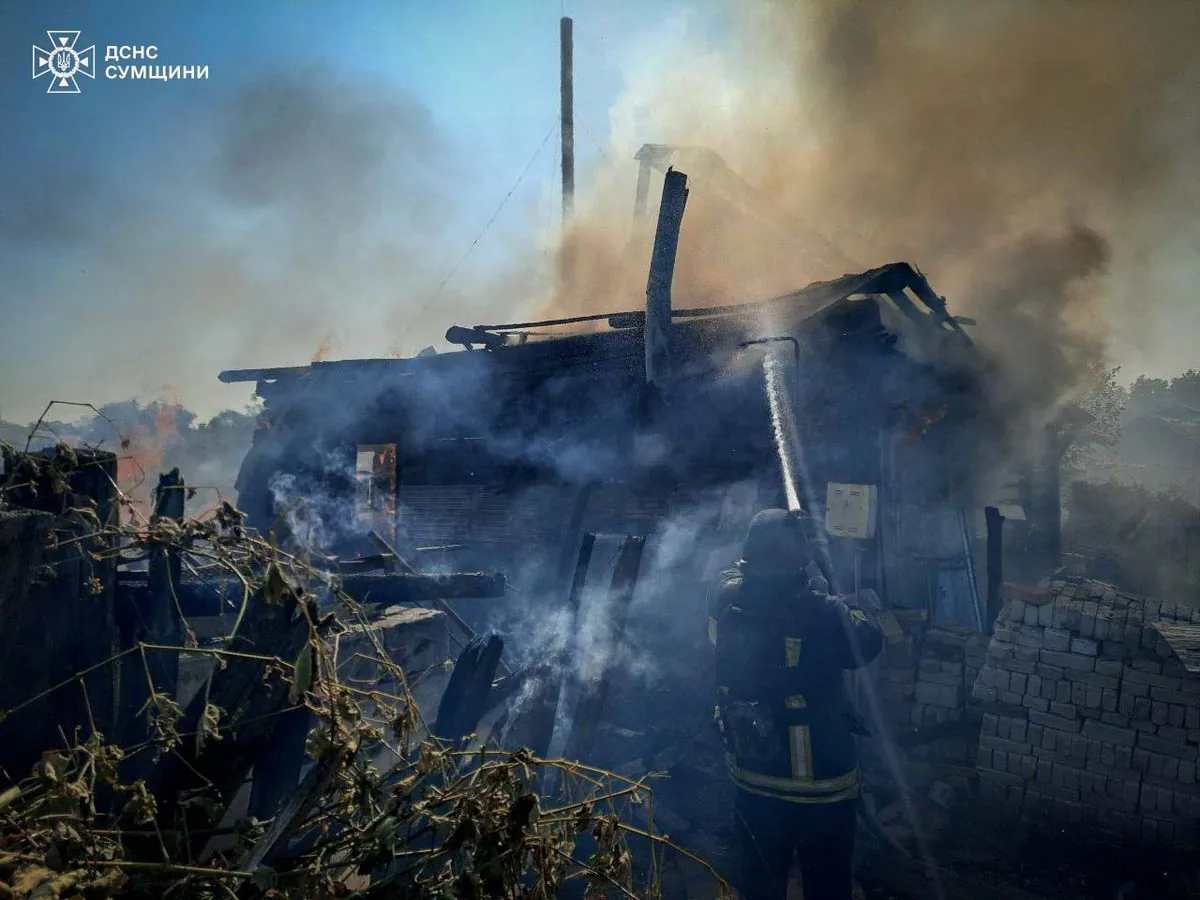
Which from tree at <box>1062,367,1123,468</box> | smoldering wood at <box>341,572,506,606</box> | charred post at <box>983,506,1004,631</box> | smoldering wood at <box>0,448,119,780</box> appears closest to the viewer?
smoldering wood at <box>0,448,119,780</box>

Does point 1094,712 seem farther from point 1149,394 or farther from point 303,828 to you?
point 1149,394

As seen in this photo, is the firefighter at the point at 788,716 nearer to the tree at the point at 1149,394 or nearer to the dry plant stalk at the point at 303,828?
the dry plant stalk at the point at 303,828

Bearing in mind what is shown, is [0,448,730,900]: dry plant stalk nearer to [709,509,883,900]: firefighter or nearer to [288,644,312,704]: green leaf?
[288,644,312,704]: green leaf

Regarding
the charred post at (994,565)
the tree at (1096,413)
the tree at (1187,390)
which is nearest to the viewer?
the charred post at (994,565)

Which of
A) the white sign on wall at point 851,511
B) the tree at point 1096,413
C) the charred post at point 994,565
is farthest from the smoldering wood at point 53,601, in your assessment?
the tree at point 1096,413

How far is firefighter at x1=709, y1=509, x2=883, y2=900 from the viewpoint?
4.52 metres

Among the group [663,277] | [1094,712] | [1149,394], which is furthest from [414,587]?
[1149,394]

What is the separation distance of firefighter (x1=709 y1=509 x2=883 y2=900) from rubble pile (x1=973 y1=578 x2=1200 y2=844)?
Answer: 3.39 meters

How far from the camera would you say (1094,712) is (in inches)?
253

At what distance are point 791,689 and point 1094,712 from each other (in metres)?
4.17

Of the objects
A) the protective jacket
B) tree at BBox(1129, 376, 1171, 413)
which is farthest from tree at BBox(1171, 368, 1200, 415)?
the protective jacket

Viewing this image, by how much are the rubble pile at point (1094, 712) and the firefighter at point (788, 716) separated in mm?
3386

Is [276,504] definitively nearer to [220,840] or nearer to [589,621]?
[589,621]

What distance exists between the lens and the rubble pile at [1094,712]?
6.01m
